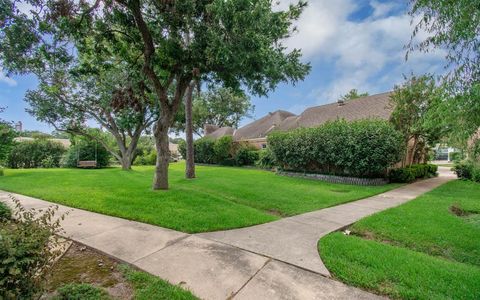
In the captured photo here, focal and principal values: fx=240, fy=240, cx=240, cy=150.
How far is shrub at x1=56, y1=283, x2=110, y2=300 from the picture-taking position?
246 cm

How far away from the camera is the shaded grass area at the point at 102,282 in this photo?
2.59 meters

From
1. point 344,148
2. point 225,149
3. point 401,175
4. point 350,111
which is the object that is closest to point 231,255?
point 344,148

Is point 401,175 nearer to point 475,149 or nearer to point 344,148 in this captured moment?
point 344,148

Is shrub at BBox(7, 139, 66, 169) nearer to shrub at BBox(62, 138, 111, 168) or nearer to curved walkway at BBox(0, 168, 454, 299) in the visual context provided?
shrub at BBox(62, 138, 111, 168)

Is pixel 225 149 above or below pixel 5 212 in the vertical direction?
above

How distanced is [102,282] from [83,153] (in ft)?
76.5

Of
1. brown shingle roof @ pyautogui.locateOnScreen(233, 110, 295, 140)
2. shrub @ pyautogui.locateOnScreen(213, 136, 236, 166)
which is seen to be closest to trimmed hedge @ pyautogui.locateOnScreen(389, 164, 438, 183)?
brown shingle roof @ pyautogui.locateOnScreen(233, 110, 295, 140)

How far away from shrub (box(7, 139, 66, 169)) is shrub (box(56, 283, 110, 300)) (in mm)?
26779

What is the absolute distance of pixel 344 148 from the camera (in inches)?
495

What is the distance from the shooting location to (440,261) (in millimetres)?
3709

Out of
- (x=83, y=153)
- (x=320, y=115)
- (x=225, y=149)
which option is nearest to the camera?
(x=320, y=115)

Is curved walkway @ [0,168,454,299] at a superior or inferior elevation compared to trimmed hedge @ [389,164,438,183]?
inferior

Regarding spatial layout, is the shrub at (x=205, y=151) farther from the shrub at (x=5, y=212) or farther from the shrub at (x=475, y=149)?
the shrub at (x=475, y=149)

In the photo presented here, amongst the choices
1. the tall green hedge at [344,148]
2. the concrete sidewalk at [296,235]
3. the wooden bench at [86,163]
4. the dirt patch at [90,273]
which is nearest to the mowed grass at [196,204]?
the concrete sidewalk at [296,235]
